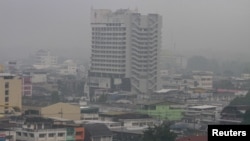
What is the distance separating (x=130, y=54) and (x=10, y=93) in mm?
5559

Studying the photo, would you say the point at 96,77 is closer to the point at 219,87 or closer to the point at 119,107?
the point at 219,87

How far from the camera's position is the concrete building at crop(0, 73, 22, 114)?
7.29 metres

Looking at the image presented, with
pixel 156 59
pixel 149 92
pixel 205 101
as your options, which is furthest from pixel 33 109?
pixel 156 59

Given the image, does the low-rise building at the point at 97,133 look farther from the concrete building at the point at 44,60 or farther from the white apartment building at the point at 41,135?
the concrete building at the point at 44,60

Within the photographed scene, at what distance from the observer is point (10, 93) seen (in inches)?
291

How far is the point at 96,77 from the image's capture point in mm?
13078

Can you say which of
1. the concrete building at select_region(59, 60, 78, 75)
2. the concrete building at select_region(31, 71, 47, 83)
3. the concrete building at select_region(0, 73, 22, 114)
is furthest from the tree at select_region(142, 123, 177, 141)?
the concrete building at select_region(59, 60, 78, 75)

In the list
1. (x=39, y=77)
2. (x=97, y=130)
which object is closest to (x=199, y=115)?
(x=97, y=130)

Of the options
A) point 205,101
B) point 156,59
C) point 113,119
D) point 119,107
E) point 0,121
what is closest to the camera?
point 0,121

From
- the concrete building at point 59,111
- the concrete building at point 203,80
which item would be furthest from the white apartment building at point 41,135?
the concrete building at point 203,80

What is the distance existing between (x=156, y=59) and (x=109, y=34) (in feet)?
3.76

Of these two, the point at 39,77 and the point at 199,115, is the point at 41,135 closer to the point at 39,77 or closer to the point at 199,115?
the point at 199,115

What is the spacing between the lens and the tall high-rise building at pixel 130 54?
12430mm

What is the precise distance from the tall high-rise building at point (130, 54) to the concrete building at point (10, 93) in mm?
4667
